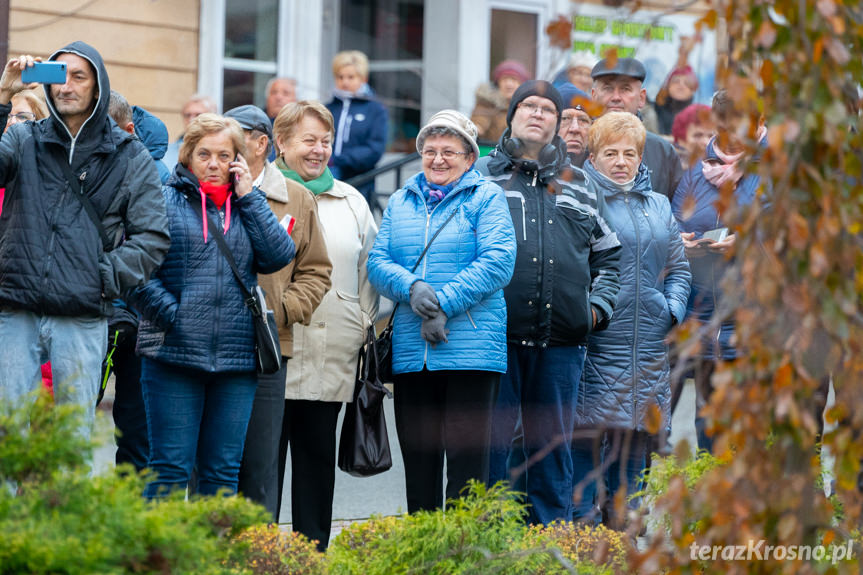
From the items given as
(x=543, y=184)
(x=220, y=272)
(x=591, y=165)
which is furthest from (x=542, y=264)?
(x=220, y=272)

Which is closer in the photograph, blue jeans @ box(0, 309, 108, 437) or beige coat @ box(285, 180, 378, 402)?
blue jeans @ box(0, 309, 108, 437)

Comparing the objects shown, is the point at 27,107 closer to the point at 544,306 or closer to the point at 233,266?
the point at 233,266

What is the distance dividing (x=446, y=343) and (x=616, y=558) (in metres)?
1.42

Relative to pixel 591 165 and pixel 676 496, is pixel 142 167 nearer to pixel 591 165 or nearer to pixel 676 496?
pixel 591 165

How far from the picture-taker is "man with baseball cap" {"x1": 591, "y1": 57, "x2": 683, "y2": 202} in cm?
726

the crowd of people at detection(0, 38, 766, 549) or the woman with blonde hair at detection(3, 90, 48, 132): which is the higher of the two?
the woman with blonde hair at detection(3, 90, 48, 132)

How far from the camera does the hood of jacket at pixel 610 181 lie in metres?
6.33

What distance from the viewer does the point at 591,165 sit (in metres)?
6.48

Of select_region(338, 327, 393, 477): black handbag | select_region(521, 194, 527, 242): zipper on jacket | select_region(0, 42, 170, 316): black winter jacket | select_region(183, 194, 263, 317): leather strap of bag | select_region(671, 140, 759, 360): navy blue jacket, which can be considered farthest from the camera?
select_region(671, 140, 759, 360): navy blue jacket

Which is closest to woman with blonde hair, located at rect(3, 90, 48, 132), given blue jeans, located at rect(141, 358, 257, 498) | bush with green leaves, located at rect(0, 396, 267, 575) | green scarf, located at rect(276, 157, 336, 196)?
green scarf, located at rect(276, 157, 336, 196)

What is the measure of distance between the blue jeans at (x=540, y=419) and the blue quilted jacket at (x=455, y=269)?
318mm

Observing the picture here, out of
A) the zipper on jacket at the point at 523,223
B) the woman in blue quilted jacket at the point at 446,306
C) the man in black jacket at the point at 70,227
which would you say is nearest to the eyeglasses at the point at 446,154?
the woman in blue quilted jacket at the point at 446,306

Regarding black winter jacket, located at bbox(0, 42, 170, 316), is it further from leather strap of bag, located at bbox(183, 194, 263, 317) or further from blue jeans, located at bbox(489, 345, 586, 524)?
blue jeans, located at bbox(489, 345, 586, 524)

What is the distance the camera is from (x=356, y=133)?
Answer: 34.2 feet
